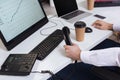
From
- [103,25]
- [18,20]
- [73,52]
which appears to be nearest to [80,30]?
[73,52]

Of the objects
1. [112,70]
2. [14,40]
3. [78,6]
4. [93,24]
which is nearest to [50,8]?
[78,6]

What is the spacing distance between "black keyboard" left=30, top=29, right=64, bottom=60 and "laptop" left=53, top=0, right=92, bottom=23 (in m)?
0.26

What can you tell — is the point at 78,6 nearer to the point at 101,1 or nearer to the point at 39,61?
the point at 101,1

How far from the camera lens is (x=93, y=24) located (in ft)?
5.07

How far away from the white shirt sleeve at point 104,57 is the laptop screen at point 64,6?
0.58 metres

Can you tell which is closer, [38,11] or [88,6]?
[38,11]

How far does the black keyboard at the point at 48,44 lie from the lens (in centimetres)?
120

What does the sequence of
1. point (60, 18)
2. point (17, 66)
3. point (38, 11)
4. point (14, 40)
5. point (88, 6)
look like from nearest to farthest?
point (17, 66) < point (14, 40) < point (38, 11) < point (60, 18) < point (88, 6)

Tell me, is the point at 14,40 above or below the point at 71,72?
above

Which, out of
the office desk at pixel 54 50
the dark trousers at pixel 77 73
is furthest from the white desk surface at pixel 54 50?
the dark trousers at pixel 77 73

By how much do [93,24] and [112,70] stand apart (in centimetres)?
51

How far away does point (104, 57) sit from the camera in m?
1.17

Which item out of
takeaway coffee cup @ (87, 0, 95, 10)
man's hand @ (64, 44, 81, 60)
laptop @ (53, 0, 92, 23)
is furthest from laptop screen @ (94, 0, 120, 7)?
man's hand @ (64, 44, 81, 60)

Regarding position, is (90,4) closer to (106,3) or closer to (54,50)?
(106,3)
